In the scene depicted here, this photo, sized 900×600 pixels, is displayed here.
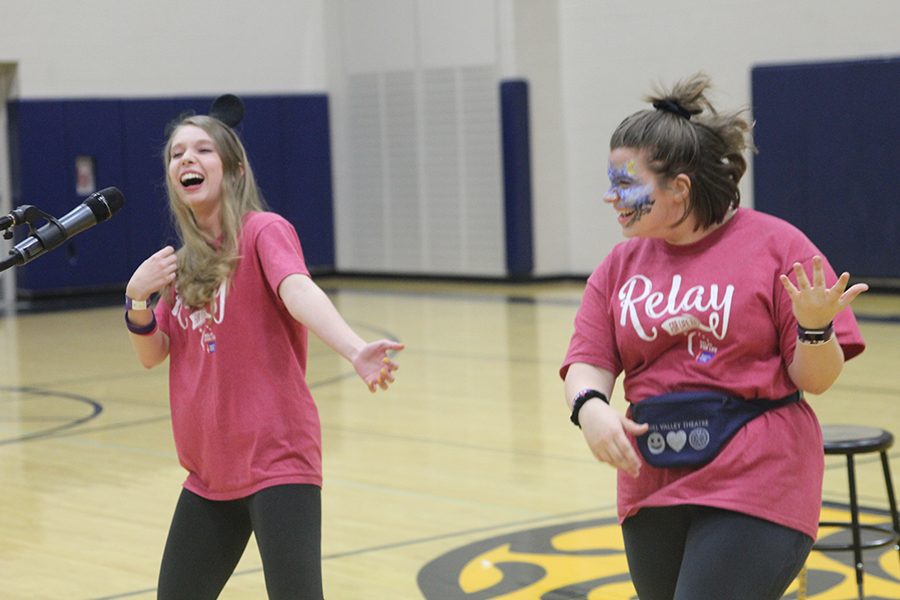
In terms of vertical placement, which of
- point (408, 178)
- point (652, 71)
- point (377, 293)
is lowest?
point (377, 293)

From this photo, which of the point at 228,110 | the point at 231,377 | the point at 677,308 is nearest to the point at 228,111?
the point at 228,110

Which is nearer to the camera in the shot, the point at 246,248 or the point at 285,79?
the point at 246,248

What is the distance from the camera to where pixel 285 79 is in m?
18.1

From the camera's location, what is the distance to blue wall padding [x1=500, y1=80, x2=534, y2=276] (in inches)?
649

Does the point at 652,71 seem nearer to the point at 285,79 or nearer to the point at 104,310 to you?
the point at 285,79

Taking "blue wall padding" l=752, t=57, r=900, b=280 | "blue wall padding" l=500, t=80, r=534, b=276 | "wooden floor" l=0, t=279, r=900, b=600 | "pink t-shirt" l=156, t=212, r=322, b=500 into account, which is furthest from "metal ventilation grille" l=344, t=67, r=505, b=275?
"pink t-shirt" l=156, t=212, r=322, b=500

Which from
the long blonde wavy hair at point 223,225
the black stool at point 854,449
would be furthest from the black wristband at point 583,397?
the black stool at point 854,449

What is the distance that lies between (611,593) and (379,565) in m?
0.96

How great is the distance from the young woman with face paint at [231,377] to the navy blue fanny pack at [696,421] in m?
0.74

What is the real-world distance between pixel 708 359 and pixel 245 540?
Result: 1.28m

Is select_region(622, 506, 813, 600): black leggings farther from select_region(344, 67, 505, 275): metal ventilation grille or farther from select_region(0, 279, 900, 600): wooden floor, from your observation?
select_region(344, 67, 505, 275): metal ventilation grille

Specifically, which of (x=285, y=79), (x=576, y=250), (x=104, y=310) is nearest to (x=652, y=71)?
(x=576, y=250)

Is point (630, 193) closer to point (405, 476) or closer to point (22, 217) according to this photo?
point (22, 217)

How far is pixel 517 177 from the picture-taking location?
54.5 feet
